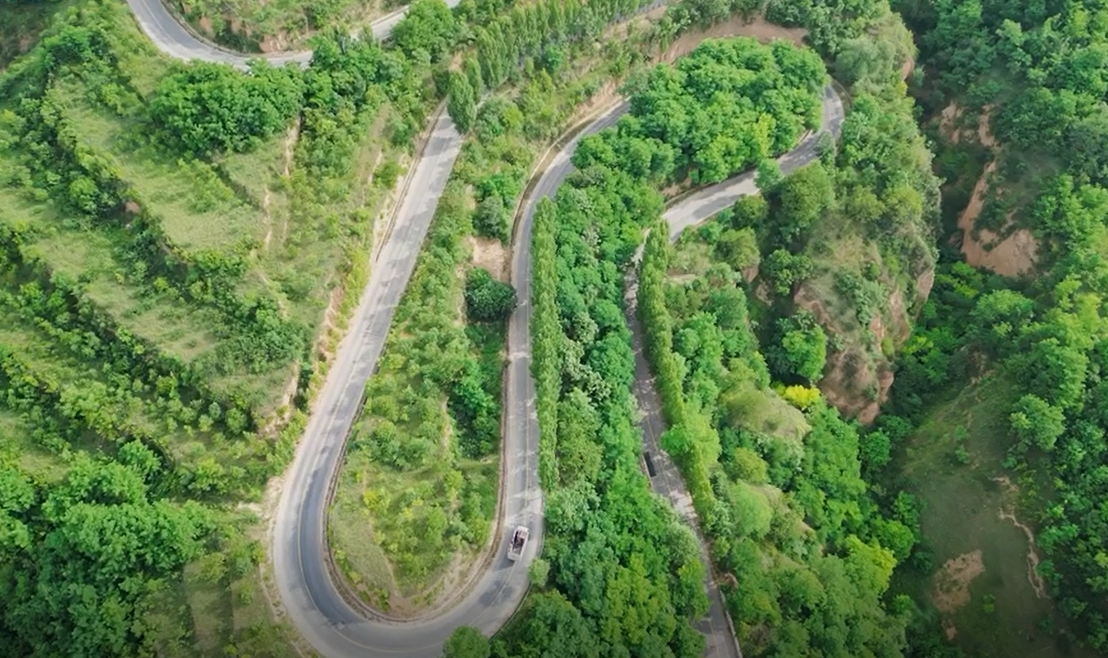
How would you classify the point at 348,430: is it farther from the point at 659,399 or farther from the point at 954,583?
the point at 954,583

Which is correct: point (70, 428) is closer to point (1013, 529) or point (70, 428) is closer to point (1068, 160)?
point (1013, 529)

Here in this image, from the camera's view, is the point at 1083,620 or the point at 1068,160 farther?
the point at 1068,160

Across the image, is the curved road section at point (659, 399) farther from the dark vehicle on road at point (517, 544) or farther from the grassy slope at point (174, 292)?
the grassy slope at point (174, 292)

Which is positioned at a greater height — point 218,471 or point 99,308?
point 99,308

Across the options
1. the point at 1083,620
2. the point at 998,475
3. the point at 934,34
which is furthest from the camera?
the point at 934,34

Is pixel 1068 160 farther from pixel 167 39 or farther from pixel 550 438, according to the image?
pixel 167 39

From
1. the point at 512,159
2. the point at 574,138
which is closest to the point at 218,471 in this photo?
the point at 512,159

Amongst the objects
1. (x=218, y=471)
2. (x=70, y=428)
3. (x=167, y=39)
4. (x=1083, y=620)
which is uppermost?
(x=167, y=39)

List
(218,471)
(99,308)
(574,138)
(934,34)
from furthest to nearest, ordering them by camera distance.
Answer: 1. (934,34)
2. (574,138)
3. (99,308)
4. (218,471)
